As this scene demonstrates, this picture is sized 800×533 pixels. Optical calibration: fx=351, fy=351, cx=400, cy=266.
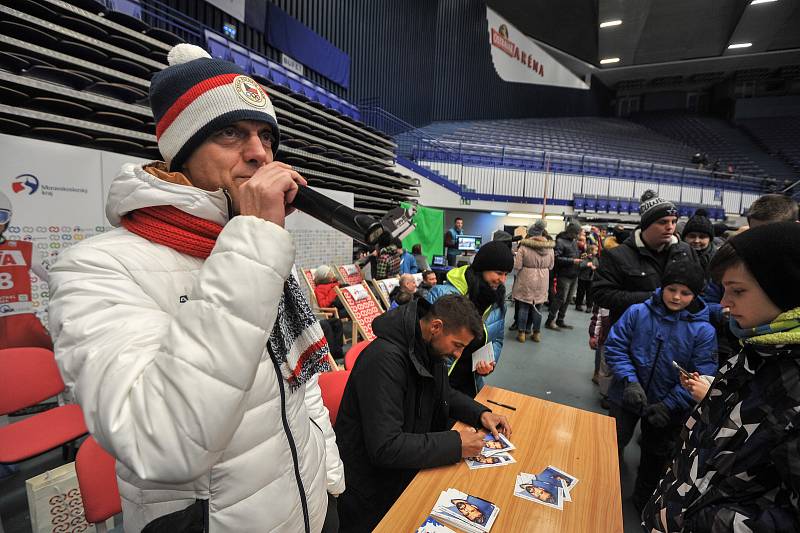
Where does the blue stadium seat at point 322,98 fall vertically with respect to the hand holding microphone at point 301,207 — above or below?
above

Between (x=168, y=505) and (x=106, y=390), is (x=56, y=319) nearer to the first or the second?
(x=106, y=390)

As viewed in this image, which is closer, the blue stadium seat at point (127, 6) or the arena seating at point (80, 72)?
the arena seating at point (80, 72)

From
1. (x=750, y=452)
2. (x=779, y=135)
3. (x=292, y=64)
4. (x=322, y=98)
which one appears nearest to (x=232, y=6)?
(x=292, y=64)

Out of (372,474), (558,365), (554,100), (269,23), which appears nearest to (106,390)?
(372,474)

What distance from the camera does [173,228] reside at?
2.19ft

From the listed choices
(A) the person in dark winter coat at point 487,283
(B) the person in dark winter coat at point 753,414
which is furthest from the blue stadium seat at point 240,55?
(B) the person in dark winter coat at point 753,414

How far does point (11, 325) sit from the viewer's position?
2410 mm

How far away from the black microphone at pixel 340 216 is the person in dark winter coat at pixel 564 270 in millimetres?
5832

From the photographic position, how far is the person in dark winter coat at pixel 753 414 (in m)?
0.89

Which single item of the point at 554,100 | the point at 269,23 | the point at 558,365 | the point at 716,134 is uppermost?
the point at 554,100

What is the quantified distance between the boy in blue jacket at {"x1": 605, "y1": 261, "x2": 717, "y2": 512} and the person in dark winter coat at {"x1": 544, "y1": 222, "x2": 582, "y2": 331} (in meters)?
3.75

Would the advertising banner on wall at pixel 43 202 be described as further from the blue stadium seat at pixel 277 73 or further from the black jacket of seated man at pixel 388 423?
the blue stadium seat at pixel 277 73

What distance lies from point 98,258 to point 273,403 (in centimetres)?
39

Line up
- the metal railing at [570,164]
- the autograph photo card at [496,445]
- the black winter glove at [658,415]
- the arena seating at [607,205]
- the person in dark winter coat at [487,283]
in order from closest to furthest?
1. the autograph photo card at [496,445]
2. the black winter glove at [658,415]
3. the person in dark winter coat at [487,283]
4. the metal railing at [570,164]
5. the arena seating at [607,205]
